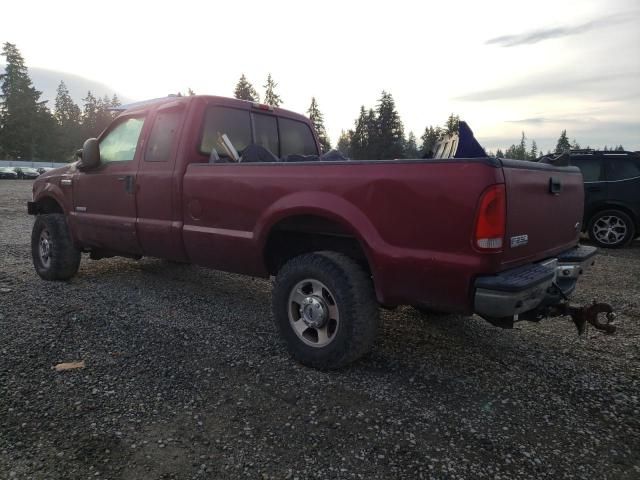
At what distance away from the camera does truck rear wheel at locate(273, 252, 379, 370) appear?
2.96 meters

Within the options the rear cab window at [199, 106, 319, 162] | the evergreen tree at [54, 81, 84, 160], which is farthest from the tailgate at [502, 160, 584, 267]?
the evergreen tree at [54, 81, 84, 160]

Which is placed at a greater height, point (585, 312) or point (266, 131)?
point (266, 131)

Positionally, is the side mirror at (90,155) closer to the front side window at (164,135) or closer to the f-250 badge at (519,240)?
the front side window at (164,135)

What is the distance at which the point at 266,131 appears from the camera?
4.92 metres

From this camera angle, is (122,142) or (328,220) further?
(122,142)

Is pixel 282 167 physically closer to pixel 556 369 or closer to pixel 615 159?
pixel 556 369

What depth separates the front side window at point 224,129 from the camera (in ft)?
13.8

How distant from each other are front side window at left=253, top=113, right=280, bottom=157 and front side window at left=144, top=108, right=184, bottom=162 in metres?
Result: 0.85

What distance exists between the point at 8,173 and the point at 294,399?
46.3 meters

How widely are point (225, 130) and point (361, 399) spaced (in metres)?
2.90

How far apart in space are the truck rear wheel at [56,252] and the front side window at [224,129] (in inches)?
97.0

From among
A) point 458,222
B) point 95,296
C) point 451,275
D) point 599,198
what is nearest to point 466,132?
point 458,222

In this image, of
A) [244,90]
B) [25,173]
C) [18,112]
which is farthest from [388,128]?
[18,112]

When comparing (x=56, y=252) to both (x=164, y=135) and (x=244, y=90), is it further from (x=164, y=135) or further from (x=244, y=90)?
(x=244, y=90)
